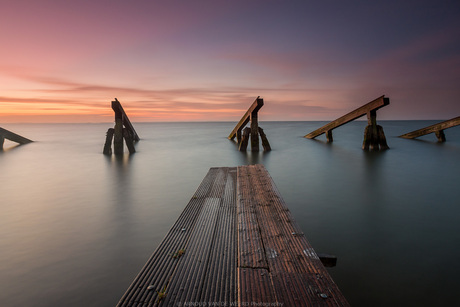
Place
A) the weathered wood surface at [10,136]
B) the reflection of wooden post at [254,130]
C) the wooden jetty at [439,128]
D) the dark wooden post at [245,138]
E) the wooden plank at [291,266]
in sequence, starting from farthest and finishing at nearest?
the weathered wood surface at [10,136] → the wooden jetty at [439,128] → the dark wooden post at [245,138] → the reflection of wooden post at [254,130] → the wooden plank at [291,266]

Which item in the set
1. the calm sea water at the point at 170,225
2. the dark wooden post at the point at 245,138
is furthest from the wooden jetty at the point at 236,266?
the dark wooden post at the point at 245,138

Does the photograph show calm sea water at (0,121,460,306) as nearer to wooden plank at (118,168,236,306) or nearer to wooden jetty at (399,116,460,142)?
wooden plank at (118,168,236,306)

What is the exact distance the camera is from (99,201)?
23.7 feet

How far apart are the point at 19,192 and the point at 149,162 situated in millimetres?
6352

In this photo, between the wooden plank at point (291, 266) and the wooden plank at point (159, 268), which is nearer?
the wooden plank at point (291, 266)

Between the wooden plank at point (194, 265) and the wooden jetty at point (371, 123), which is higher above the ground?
the wooden jetty at point (371, 123)

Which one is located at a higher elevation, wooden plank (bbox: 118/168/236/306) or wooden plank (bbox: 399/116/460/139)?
wooden plank (bbox: 399/116/460/139)

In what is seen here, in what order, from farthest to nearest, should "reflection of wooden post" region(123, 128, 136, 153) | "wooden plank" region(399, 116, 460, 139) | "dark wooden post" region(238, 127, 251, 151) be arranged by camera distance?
"wooden plank" region(399, 116, 460, 139) < "dark wooden post" region(238, 127, 251, 151) < "reflection of wooden post" region(123, 128, 136, 153)

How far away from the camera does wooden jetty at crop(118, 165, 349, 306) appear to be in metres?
2.04

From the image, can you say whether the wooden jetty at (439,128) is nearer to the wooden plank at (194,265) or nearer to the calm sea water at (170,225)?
the calm sea water at (170,225)

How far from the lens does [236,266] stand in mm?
2639

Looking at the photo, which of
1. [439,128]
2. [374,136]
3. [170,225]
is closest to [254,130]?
[374,136]

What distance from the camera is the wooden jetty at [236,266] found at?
2.04 metres

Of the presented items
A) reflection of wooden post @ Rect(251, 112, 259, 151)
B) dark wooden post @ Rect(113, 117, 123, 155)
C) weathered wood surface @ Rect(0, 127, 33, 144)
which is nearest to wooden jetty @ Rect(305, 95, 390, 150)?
reflection of wooden post @ Rect(251, 112, 259, 151)
